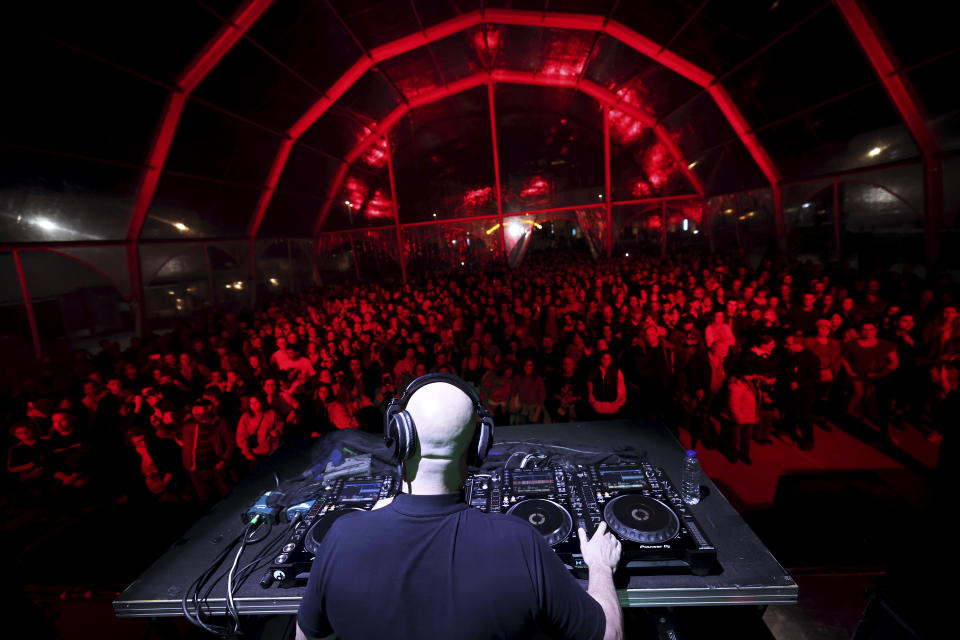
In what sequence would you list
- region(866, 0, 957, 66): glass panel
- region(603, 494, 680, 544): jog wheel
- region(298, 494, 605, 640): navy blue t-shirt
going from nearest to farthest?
region(298, 494, 605, 640): navy blue t-shirt < region(603, 494, 680, 544): jog wheel < region(866, 0, 957, 66): glass panel

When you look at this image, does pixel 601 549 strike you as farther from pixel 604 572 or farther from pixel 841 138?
pixel 841 138

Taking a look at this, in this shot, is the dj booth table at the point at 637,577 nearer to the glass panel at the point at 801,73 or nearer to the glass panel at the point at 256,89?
the glass panel at the point at 256,89

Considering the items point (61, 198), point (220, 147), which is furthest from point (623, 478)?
point (220, 147)

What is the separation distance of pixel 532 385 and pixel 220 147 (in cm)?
1055

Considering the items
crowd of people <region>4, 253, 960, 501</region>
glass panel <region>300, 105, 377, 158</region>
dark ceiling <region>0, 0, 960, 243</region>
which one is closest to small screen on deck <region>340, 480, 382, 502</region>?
crowd of people <region>4, 253, 960, 501</region>

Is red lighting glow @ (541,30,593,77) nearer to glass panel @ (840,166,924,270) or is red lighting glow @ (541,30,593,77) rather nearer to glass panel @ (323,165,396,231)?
glass panel @ (323,165,396,231)

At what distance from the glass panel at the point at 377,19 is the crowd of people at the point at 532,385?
7.76 metres

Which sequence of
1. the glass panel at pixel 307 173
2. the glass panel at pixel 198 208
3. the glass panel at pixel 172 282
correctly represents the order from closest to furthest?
the glass panel at pixel 198 208, the glass panel at pixel 172 282, the glass panel at pixel 307 173

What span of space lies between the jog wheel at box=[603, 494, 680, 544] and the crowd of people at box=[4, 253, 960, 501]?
2697mm

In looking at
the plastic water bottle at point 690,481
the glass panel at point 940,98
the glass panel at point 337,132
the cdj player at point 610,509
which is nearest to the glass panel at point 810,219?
the glass panel at point 940,98

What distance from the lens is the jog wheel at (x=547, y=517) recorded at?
155 cm

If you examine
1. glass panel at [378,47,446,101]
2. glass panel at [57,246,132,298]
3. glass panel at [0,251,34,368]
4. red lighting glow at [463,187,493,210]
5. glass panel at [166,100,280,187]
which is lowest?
glass panel at [0,251,34,368]

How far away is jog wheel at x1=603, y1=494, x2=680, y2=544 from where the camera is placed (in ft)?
5.03

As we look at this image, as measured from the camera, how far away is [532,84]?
14.1 meters
